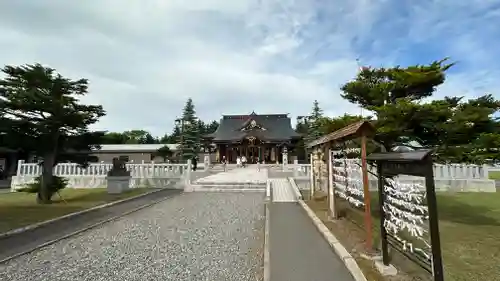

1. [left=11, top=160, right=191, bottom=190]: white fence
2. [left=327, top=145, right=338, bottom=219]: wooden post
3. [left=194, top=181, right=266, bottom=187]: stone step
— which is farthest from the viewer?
[left=11, top=160, right=191, bottom=190]: white fence

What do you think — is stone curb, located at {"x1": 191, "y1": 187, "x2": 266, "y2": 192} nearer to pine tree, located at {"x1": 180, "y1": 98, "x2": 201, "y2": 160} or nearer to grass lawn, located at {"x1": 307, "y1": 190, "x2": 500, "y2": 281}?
grass lawn, located at {"x1": 307, "y1": 190, "x2": 500, "y2": 281}

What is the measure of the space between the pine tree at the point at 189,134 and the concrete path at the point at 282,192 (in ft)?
72.0

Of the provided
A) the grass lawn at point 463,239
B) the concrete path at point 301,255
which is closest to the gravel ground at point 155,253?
the concrete path at point 301,255

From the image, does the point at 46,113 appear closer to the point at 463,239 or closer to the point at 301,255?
the point at 301,255

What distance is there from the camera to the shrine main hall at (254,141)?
35.0m

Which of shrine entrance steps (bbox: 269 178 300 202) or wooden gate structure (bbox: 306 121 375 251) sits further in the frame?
shrine entrance steps (bbox: 269 178 300 202)

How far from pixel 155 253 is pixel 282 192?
779 centimetres

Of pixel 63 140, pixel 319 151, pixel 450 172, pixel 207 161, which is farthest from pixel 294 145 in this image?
pixel 63 140

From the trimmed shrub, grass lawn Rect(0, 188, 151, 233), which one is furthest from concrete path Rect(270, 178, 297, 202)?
the trimmed shrub

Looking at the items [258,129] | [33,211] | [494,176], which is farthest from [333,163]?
[258,129]

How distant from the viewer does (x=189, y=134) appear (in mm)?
36531

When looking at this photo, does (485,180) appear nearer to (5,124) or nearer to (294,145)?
(5,124)

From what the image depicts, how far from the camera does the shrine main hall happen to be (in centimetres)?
3497

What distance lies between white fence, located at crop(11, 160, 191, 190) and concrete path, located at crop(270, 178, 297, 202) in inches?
179
